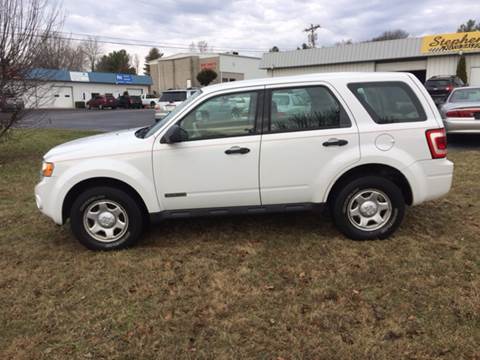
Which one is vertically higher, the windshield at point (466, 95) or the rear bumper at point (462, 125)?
the windshield at point (466, 95)

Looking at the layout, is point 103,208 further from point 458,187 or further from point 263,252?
point 458,187

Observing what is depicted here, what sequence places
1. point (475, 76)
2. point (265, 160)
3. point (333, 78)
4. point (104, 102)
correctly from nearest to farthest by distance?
point (265, 160), point (333, 78), point (475, 76), point (104, 102)

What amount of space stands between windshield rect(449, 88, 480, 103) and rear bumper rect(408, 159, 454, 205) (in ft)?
23.6

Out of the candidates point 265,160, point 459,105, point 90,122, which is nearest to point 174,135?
point 265,160

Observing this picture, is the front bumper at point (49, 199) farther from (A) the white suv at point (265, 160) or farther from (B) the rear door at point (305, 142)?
(B) the rear door at point (305, 142)

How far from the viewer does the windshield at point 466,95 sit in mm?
10523

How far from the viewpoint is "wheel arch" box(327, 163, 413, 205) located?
444cm

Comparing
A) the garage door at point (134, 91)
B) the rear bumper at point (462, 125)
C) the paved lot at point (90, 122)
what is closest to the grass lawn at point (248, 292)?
the rear bumper at point (462, 125)

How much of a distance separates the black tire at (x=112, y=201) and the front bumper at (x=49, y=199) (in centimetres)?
15

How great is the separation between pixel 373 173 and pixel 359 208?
0.42m

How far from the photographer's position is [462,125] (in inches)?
376

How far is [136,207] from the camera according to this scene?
440 centimetres

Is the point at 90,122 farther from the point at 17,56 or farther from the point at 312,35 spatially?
the point at 312,35

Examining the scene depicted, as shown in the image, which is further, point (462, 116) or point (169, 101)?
point (169, 101)
